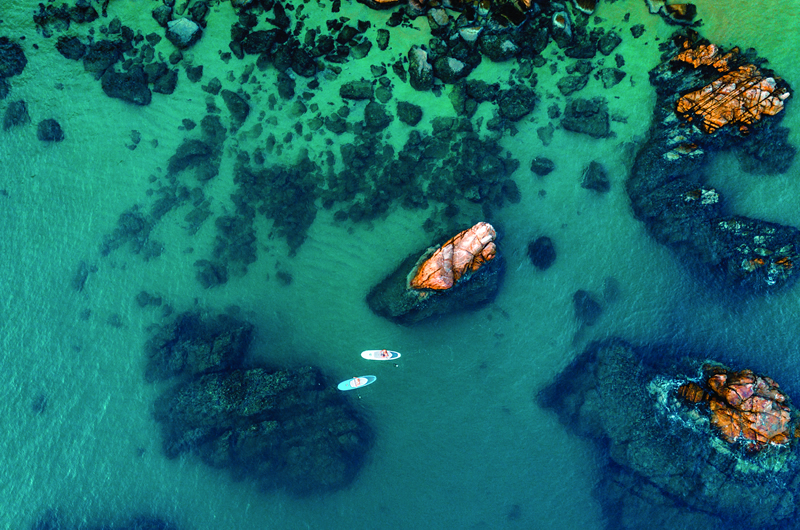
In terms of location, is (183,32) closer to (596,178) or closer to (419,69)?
(419,69)

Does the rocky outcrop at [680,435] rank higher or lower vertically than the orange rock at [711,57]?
lower

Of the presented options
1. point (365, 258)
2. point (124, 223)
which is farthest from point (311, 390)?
point (124, 223)

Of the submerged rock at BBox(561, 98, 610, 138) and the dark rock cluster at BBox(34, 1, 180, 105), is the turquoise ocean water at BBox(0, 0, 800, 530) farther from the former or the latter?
the dark rock cluster at BBox(34, 1, 180, 105)

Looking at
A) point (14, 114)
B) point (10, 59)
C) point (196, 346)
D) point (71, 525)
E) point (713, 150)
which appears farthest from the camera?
point (14, 114)

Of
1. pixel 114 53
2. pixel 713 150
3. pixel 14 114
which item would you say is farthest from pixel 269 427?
pixel 713 150

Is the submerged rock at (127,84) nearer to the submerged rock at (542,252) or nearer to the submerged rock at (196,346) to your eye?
the submerged rock at (196,346)

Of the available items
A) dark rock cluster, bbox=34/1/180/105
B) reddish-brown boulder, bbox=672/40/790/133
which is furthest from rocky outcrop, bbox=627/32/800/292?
dark rock cluster, bbox=34/1/180/105

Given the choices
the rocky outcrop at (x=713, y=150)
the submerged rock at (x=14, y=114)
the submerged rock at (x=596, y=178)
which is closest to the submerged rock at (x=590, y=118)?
the submerged rock at (x=596, y=178)
